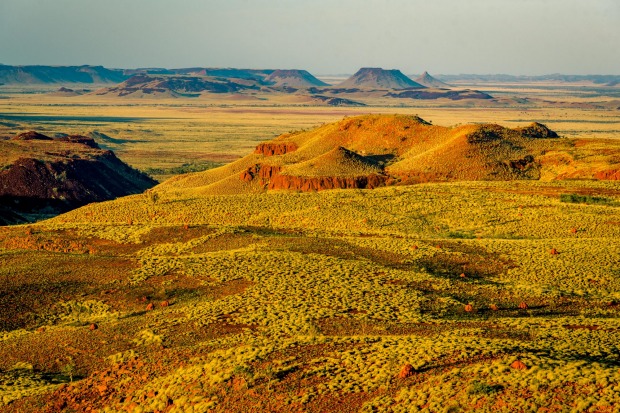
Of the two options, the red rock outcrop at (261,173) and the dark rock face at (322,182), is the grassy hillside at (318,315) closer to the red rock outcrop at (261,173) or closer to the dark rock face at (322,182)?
the dark rock face at (322,182)

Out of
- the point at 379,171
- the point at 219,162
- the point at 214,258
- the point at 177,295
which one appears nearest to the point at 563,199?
the point at 379,171

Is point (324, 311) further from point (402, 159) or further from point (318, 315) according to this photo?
point (402, 159)

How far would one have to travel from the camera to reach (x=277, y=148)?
91375 millimetres

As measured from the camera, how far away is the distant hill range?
267ft

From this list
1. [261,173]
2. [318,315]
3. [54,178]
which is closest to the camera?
[318,315]

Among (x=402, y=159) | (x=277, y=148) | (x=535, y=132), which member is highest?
(x=535, y=132)

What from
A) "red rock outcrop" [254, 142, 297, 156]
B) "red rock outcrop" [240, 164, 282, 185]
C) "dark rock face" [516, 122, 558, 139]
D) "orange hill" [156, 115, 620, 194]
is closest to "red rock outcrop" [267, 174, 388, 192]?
"orange hill" [156, 115, 620, 194]

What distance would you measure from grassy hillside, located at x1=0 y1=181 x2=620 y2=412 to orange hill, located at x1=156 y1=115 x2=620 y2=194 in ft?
65.5

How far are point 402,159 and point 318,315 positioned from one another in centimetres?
5522

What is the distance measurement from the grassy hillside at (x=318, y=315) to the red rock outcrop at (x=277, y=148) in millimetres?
42122

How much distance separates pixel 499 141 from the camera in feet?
259

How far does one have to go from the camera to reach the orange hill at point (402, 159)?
2719 inches

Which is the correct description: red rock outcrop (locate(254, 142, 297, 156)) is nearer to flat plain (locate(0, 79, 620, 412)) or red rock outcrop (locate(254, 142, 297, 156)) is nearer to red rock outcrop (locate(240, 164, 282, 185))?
red rock outcrop (locate(240, 164, 282, 185))

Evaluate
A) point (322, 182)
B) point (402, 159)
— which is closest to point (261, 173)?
point (322, 182)
